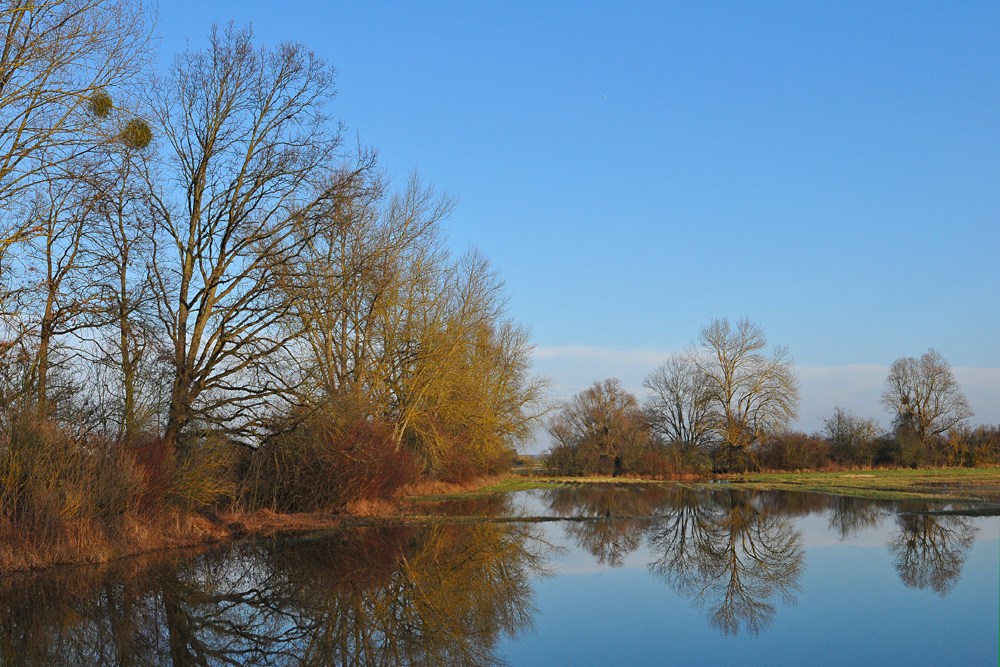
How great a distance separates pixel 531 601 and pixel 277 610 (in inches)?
136

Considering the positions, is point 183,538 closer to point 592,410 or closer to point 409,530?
point 409,530

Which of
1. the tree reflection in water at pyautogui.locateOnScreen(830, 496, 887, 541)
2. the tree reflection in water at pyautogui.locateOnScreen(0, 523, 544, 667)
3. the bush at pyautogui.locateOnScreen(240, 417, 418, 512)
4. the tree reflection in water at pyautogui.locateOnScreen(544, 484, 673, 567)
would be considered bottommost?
the tree reflection in water at pyautogui.locateOnScreen(544, 484, 673, 567)

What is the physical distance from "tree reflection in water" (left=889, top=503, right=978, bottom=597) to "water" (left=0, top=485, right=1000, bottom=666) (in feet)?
0.22

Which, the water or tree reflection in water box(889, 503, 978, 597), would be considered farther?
tree reflection in water box(889, 503, 978, 597)

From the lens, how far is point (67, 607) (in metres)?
9.20

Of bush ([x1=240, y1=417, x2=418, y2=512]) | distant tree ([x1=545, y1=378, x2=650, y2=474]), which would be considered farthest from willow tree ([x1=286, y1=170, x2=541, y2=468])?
distant tree ([x1=545, y1=378, x2=650, y2=474])

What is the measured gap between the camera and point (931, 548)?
13953 millimetres

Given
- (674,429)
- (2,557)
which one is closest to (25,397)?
(2,557)

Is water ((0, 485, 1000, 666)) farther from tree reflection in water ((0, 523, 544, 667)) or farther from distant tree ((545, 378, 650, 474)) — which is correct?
distant tree ((545, 378, 650, 474))

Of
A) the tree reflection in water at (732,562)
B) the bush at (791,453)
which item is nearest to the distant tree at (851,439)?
the bush at (791,453)

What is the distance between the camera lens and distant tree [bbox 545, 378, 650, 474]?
5103cm

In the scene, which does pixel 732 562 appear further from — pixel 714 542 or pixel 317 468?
pixel 317 468

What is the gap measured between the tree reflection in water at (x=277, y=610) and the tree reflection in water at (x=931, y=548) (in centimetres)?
613

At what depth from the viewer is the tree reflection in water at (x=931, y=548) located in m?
11.2
